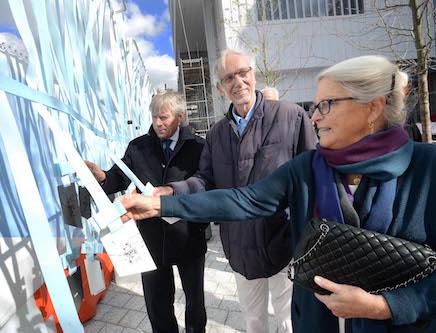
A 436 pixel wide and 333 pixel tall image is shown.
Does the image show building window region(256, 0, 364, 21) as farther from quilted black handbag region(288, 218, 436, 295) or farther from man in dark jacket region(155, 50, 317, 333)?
quilted black handbag region(288, 218, 436, 295)

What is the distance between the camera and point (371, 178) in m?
1.15

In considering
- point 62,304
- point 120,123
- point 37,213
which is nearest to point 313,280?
point 62,304

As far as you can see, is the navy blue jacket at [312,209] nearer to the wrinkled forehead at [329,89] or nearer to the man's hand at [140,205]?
the man's hand at [140,205]

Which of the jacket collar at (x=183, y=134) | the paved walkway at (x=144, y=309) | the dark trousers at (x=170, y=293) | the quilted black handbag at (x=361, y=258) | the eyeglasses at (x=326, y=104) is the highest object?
the eyeglasses at (x=326, y=104)

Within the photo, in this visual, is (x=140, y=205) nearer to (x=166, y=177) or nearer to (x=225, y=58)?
(x=166, y=177)

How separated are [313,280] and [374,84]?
27.0 inches

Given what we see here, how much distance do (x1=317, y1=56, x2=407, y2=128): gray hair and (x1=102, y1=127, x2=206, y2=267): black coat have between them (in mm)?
1197

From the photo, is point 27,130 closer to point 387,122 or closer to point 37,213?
point 37,213

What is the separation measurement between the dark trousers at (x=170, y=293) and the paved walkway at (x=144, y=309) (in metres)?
0.58

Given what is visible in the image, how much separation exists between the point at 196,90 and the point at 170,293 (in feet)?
68.5

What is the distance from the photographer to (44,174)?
1741 millimetres

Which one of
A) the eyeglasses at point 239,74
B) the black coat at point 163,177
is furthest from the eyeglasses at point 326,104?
the black coat at point 163,177

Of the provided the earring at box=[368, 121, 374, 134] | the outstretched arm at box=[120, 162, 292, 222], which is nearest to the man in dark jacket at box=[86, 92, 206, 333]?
the outstretched arm at box=[120, 162, 292, 222]

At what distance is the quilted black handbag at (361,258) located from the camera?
40.5 inches
